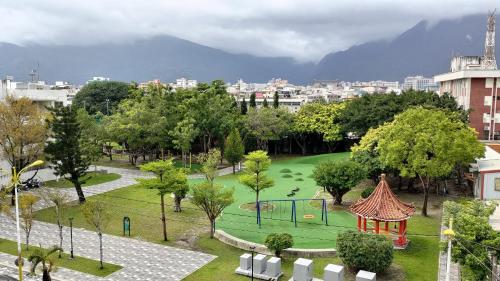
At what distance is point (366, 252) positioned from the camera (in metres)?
18.8

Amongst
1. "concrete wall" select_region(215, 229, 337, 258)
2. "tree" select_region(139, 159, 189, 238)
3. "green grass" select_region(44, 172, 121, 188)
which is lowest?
"concrete wall" select_region(215, 229, 337, 258)

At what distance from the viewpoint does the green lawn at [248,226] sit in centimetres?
2047

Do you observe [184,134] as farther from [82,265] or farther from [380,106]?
[82,265]

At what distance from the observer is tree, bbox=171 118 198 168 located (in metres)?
43.3

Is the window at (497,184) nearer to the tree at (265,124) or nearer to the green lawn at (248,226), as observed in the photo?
the green lawn at (248,226)

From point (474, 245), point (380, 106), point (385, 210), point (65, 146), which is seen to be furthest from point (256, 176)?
point (380, 106)

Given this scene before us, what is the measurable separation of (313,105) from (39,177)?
3107cm

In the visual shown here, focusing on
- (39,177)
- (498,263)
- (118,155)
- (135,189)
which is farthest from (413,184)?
(118,155)

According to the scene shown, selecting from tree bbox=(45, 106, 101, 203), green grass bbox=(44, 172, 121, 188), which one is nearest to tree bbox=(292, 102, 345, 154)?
green grass bbox=(44, 172, 121, 188)

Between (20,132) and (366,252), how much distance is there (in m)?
24.1

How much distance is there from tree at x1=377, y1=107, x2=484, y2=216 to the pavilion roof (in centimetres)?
481

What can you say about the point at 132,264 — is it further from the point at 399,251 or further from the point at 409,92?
the point at 409,92

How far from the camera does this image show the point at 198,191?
77.4 feet

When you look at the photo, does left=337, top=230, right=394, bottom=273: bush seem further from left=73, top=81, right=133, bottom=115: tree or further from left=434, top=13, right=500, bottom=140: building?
left=73, top=81, right=133, bottom=115: tree
